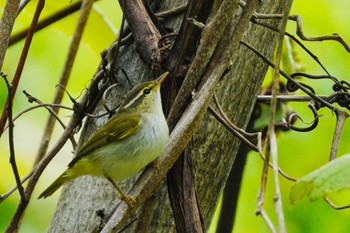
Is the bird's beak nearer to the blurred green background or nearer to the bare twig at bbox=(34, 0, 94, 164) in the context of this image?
the bare twig at bbox=(34, 0, 94, 164)

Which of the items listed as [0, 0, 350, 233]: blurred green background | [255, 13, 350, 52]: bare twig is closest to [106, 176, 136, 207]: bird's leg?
[255, 13, 350, 52]: bare twig

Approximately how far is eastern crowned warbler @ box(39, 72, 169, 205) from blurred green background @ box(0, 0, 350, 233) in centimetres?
75

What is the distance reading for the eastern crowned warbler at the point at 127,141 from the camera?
2105 mm

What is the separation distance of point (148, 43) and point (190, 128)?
1.46 feet

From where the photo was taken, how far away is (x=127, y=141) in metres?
2.35

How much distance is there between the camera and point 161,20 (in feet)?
7.55

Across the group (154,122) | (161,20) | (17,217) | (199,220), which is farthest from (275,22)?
(17,217)

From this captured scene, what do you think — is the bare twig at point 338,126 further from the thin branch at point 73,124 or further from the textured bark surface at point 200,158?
the thin branch at point 73,124

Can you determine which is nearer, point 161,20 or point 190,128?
point 190,128

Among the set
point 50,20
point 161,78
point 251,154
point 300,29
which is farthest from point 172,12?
point 251,154

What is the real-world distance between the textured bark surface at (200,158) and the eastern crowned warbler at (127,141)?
1.9 inches

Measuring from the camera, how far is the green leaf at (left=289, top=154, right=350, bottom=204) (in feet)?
3.53

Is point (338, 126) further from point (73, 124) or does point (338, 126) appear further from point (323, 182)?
→ point (323, 182)

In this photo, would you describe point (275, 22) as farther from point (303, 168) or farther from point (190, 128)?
point (303, 168)
